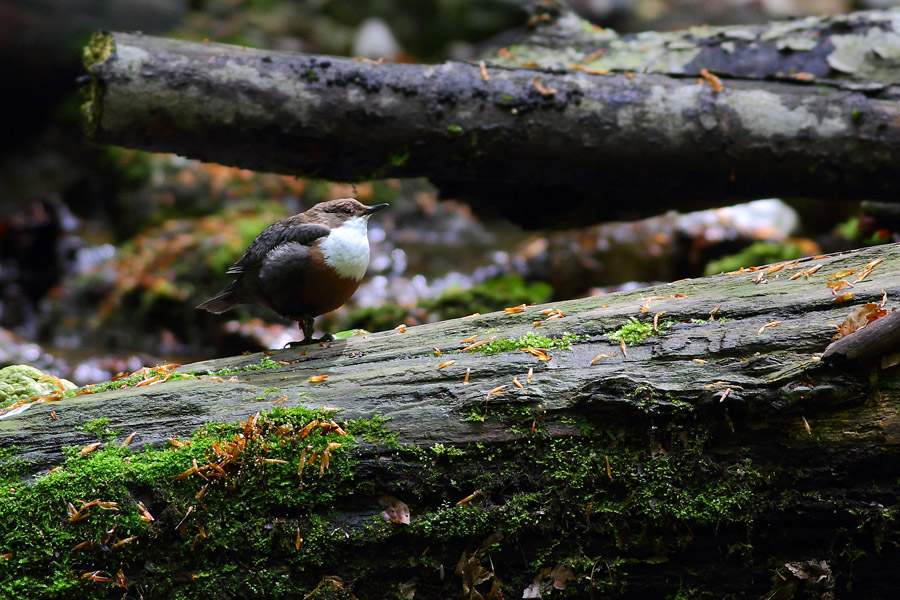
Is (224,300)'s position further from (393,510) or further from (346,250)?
(393,510)

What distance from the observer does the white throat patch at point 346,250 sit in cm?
407

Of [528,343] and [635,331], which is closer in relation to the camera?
[635,331]

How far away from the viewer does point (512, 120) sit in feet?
14.5

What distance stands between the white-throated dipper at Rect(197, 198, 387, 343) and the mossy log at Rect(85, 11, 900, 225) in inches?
15.5

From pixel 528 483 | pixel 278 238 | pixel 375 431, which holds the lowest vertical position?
pixel 528 483

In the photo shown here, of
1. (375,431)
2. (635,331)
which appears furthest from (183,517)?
(635,331)

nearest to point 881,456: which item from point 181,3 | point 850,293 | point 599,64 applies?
point 850,293

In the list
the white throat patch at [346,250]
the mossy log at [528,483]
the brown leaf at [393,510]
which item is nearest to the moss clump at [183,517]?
the mossy log at [528,483]

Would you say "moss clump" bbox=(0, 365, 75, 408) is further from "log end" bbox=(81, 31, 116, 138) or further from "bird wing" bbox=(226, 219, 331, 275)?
"log end" bbox=(81, 31, 116, 138)

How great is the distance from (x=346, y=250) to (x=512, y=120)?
53.5 inches

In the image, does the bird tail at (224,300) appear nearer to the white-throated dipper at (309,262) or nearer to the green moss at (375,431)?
the white-throated dipper at (309,262)

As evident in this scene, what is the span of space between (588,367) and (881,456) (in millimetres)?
1096

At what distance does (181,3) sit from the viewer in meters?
14.1

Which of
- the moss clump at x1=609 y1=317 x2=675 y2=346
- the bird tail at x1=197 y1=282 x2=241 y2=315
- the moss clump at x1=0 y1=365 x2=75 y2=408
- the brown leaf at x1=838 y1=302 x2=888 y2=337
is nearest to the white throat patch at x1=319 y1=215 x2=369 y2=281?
the bird tail at x1=197 y1=282 x2=241 y2=315
